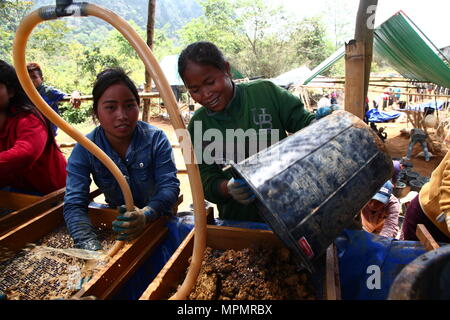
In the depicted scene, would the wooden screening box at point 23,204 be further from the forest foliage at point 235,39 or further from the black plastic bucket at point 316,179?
the forest foliage at point 235,39

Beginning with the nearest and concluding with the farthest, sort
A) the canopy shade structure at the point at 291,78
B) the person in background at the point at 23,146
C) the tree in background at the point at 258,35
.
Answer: the person in background at the point at 23,146 → the canopy shade structure at the point at 291,78 → the tree in background at the point at 258,35

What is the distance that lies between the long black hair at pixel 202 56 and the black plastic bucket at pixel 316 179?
666mm

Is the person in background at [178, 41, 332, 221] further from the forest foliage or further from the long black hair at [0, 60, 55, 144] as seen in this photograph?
the forest foliage

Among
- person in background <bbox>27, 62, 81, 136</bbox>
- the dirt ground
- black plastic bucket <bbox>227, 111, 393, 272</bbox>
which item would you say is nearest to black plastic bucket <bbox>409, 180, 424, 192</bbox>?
the dirt ground

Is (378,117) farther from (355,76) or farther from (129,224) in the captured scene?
(129,224)

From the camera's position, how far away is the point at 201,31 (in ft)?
109

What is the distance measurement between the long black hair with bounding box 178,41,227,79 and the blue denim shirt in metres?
0.50


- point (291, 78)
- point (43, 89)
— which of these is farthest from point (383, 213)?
point (291, 78)

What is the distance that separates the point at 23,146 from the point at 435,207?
8.54 ft

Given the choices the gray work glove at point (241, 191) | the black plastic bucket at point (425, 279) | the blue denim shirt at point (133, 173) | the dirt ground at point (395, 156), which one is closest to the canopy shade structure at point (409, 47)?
the dirt ground at point (395, 156)

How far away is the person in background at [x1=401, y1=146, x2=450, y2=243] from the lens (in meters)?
1.39

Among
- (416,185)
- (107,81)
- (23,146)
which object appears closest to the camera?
(107,81)

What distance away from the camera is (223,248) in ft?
4.46

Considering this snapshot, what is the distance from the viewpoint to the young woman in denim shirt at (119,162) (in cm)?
150
